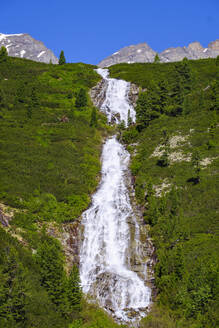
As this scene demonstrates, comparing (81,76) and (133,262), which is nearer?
(133,262)

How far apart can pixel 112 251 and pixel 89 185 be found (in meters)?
11.1

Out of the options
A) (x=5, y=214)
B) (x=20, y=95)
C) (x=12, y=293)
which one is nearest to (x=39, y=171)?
(x=5, y=214)

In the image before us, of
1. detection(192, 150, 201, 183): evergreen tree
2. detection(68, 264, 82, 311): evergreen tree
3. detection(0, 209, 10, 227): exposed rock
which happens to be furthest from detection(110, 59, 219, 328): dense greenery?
detection(0, 209, 10, 227): exposed rock

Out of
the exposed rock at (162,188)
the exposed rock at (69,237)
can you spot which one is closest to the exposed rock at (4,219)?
the exposed rock at (69,237)

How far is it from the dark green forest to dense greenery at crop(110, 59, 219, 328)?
0.10 meters

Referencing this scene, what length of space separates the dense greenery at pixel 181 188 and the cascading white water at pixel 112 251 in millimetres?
1723

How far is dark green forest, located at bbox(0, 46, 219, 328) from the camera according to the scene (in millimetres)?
23102

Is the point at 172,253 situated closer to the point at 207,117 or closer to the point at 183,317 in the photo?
the point at 183,317

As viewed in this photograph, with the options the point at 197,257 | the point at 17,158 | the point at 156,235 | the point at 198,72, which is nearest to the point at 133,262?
the point at 156,235

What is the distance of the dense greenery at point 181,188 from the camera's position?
24172 mm

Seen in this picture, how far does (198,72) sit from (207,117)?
27420 mm

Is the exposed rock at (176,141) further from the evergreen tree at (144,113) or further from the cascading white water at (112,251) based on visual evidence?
the evergreen tree at (144,113)

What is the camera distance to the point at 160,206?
117 feet

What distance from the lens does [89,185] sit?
4241 cm
